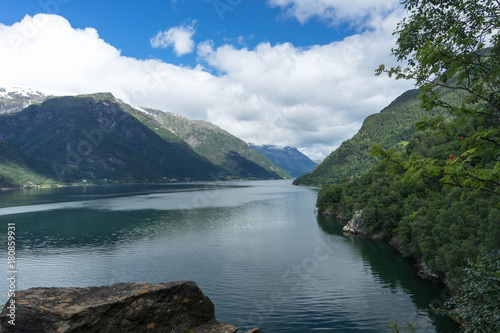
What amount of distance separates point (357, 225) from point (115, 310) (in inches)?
3473

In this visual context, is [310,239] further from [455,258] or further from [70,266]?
[70,266]

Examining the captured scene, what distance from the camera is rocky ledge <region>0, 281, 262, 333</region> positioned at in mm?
8336

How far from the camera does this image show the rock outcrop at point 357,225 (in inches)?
3399

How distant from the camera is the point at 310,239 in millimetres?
79438

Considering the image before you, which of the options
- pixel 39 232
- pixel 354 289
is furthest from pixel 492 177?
pixel 39 232

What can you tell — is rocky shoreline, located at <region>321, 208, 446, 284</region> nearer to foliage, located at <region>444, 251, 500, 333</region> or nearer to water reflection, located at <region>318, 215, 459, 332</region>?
water reflection, located at <region>318, 215, 459, 332</region>

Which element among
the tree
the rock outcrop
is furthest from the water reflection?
the tree

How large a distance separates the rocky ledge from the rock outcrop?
84.3m

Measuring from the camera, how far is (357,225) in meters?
87.6

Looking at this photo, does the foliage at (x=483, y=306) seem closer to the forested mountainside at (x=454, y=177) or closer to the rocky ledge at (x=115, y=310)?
the forested mountainside at (x=454, y=177)

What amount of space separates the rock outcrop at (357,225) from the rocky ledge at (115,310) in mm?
84324

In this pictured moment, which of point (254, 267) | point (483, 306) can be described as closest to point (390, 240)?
point (254, 267)

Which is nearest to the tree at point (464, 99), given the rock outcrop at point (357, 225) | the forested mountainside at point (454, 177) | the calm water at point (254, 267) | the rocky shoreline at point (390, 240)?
the forested mountainside at point (454, 177)

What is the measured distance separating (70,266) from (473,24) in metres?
69.4
